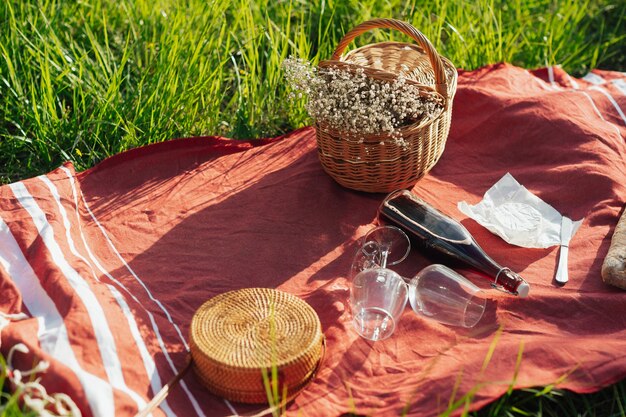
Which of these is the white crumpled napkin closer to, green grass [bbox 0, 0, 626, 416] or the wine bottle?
the wine bottle

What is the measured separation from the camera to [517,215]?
2.67 meters

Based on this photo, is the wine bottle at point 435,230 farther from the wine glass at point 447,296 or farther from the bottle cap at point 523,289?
the wine glass at point 447,296

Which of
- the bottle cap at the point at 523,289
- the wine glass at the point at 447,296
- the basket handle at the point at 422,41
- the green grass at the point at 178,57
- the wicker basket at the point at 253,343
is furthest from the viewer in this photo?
A: the green grass at the point at 178,57

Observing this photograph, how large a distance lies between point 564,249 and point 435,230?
45cm

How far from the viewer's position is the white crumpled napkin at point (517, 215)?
2.57 meters

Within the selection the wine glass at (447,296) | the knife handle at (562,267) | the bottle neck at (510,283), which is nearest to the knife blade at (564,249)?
the knife handle at (562,267)

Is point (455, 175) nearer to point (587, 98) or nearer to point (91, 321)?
point (587, 98)

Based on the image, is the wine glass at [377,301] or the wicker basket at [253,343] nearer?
the wicker basket at [253,343]

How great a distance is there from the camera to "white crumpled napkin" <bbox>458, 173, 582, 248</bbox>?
257 cm

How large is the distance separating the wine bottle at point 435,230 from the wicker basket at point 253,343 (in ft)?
1.57

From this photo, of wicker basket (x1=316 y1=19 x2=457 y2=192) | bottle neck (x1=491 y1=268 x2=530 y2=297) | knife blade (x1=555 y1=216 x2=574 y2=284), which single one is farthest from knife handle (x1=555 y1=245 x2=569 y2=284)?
wicker basket (x1=316 y1=19 x2=457 y2=192)

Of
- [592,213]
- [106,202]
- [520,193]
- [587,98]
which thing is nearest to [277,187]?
[106,202]

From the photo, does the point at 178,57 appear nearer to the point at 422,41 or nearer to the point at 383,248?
the point at 422,41

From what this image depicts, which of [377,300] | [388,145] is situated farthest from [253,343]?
[388,145]
